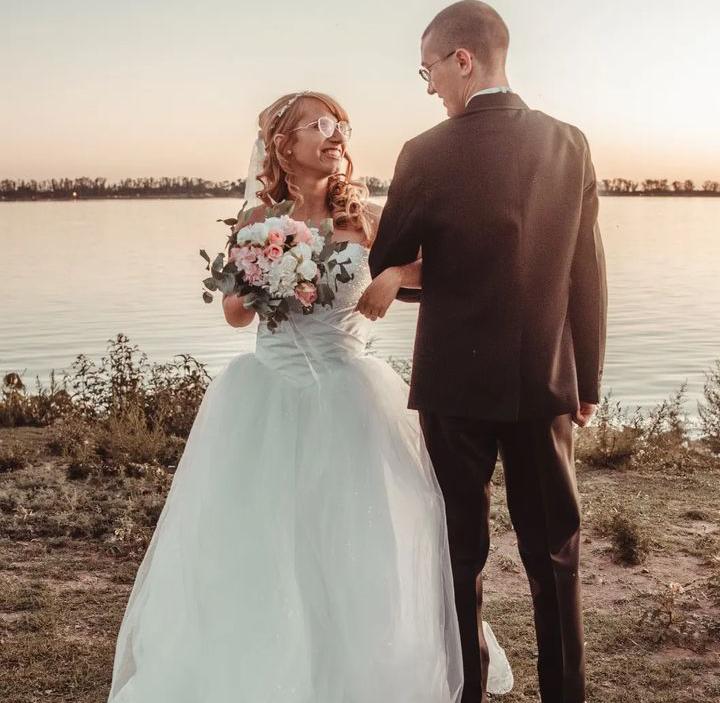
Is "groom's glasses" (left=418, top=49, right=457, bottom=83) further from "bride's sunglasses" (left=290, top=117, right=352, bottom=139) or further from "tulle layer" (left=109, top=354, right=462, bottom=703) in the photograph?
"tulle layer" (left=109, top=354, right=462, bottom=703)

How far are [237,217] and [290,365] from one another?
619mm

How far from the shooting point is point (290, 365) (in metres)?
3.90

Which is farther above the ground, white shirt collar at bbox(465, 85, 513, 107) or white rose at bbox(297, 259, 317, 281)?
white shirt collar at bbox(465, 85, 513, 107)

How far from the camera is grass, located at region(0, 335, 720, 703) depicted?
4.13m

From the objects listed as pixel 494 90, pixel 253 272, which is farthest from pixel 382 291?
pixel 494 90

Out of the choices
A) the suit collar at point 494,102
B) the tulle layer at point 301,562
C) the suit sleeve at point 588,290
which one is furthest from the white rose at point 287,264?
the suit sleeve at point 588,290

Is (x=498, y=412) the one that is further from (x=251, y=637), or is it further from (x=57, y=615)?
(x=57, y=615)

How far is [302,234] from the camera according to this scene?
3555 mm

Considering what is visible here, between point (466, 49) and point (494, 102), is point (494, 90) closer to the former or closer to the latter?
point (494, 102)

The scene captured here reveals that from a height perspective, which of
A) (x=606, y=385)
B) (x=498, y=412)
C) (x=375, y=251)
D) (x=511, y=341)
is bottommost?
(x=606, y=385)

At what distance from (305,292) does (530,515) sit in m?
1.11

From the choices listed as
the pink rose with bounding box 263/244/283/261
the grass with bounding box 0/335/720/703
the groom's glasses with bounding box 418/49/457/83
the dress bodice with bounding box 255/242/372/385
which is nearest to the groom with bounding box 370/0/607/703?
the groom's glasses with bounding box 418/49/457/83

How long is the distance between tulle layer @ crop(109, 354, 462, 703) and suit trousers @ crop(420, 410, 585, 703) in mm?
150

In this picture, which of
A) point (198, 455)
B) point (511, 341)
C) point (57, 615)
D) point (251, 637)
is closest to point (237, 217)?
point (198, 455)
